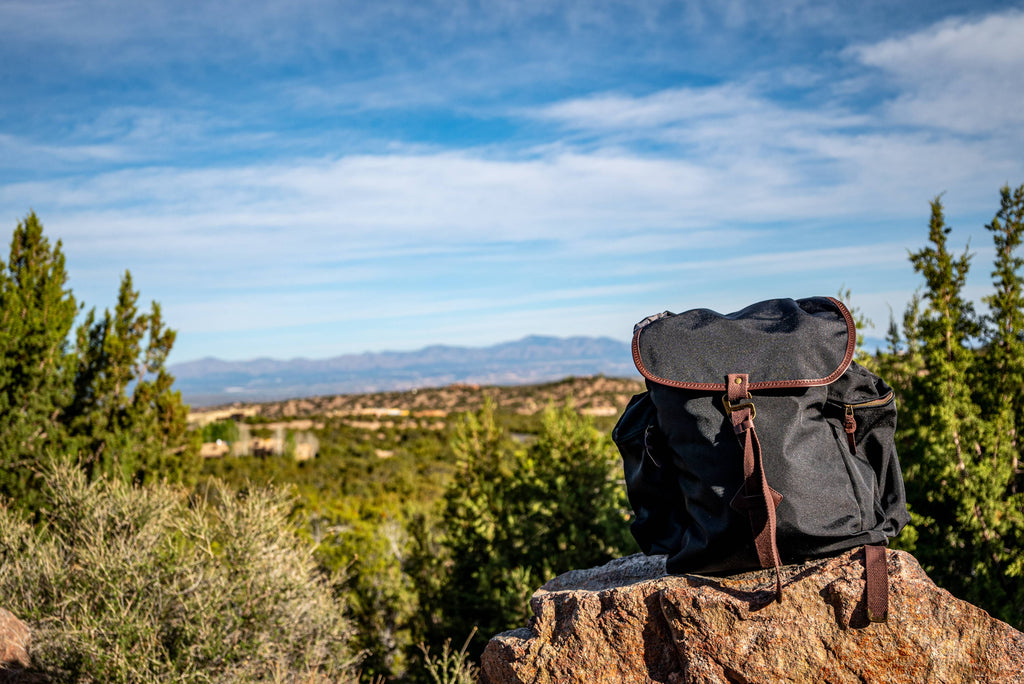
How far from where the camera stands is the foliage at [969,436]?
4250 millimetres

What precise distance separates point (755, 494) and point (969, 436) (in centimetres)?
274

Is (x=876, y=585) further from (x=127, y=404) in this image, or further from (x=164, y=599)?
(x=127, y=404)

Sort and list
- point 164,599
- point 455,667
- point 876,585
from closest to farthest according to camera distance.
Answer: point 876,585 → point 164,599 → point 455,667

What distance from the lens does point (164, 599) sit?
5184mm

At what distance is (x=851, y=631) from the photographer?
2.43 m

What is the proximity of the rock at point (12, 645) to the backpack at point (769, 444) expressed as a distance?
4132 millimetres

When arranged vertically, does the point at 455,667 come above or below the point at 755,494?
below

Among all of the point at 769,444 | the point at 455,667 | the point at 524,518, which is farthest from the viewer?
the point at 524,518

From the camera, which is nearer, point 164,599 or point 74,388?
point 164,599

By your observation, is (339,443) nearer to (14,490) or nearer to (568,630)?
(14,490)

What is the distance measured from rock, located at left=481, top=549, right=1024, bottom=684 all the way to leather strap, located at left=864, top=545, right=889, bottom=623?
0.04 m

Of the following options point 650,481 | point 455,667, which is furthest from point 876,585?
point 455,667

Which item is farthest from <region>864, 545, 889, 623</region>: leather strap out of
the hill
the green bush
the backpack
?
the hill

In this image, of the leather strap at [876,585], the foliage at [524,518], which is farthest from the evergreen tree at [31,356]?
the leather strap at [876,585]
